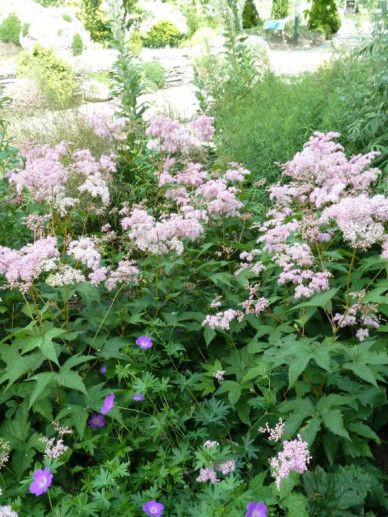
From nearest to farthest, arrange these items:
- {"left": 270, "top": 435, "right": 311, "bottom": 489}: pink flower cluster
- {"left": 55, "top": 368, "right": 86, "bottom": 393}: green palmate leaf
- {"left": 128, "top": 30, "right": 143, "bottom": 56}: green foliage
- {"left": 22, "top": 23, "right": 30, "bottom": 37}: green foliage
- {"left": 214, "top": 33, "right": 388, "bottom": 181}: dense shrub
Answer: {"left": 270, "top": 435, "right": 311, "bottom": 489}: pink flower cluster → {"left": 55, "top": 368, "right": 86, "bottom": 393}: green palmate leaf → {"left": 214, "top": 33, "right": 388, "bottom": 181}: dense shrub → {"left": 128, "top": 30, "right": 143, "bottom": 56}: green foliage → {"left": 22, "top": 23, "right": 30, "bottom": 37}: green foliage

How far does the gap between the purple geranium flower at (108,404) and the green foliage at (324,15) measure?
21942 millimetres

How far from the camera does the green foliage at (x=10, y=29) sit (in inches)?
818

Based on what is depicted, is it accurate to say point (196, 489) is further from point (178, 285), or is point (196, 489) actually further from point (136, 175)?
point (136, 175)

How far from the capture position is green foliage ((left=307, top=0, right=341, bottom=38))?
21.6 m

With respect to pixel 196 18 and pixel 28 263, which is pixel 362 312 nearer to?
pixel 28 263

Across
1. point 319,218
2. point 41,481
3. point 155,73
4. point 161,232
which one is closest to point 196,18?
point 155,73

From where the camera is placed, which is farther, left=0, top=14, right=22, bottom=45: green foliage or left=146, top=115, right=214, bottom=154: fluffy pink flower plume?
left=0, top=14, right=22, bottom=45: green foliage

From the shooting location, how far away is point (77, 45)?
770 inches

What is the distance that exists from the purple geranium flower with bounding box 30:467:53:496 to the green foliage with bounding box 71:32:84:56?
19.6 meters

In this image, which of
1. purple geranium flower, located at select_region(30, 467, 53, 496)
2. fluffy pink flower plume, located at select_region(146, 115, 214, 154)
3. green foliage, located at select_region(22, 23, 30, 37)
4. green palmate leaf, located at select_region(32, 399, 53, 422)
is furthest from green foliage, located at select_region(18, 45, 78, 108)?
purple geranium flower, located at select_region(30, 467, 53, 496)

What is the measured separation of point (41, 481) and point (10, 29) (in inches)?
864

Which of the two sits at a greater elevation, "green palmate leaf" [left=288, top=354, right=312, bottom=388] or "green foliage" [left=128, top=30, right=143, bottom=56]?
"green palmate leaf" [left=288, top=354, right=312, bottom=388]

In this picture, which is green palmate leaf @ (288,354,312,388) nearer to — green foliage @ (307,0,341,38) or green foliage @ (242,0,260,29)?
green foliage @ (242,0,260,29)

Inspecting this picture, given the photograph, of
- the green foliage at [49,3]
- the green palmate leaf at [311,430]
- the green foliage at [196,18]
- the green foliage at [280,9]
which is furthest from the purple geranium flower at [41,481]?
the green foliage at [49,3]
